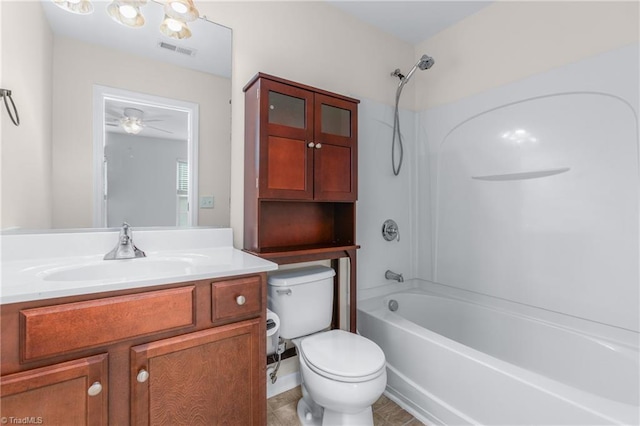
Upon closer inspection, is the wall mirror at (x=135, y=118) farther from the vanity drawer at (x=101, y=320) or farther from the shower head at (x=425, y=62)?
the shower head at (x=425, y=62)

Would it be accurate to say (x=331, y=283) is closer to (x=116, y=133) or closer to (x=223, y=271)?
(x=223, y=271)

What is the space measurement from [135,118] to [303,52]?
3.51 feet

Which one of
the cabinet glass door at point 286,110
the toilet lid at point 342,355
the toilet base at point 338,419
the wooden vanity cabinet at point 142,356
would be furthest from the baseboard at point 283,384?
the cabinet glass door at point 286,110

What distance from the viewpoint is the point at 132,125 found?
1.43 meters

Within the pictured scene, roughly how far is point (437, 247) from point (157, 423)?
2.01 meters

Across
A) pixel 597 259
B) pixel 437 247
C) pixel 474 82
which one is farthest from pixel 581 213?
pixel 474 82

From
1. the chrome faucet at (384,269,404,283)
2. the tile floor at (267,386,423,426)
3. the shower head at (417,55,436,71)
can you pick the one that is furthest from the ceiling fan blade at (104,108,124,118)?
the chrome faucet at (384,269,404,283)

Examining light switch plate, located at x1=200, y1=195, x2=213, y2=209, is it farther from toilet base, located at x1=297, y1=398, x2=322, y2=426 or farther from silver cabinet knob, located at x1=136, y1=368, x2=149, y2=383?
toilet base, located at x1=297, y1=398, x2=322, y2=426

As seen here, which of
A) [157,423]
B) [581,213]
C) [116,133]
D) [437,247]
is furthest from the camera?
[437,247]

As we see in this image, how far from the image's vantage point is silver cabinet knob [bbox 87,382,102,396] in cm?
87

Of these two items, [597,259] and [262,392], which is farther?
[597,259]

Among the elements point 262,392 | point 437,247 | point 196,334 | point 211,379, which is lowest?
point 262,392

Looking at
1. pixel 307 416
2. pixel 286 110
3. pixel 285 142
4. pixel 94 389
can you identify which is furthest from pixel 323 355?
pixel 286 110

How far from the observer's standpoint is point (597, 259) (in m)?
1.55
